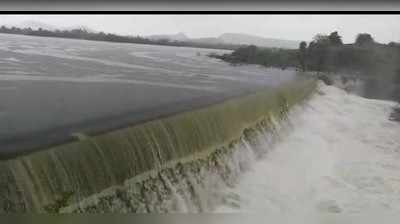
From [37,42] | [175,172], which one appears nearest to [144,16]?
[37,42]

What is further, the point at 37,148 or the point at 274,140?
the point at 274,140

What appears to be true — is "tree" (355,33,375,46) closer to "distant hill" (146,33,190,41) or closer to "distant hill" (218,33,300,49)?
"distant hill" (218,33,300,49)

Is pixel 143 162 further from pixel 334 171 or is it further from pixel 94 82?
pixel 334 171

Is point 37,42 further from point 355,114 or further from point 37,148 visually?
point 355,114

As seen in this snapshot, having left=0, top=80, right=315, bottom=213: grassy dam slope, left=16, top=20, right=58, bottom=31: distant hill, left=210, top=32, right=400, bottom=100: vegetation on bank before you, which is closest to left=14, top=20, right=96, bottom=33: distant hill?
left=16, top=20, right=58, bottom=31: distant hill

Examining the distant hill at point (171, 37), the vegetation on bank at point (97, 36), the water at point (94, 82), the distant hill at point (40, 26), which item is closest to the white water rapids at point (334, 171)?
the water at point (94, 82)
